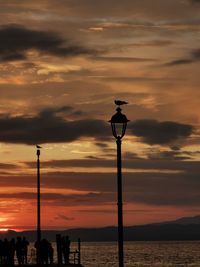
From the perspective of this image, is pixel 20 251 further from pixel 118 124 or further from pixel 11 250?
pixel 118 124

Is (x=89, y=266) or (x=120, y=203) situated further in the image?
(x=89, y=266)

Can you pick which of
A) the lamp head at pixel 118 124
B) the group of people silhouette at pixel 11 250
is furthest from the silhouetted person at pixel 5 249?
the lamp head at pixel 118 124

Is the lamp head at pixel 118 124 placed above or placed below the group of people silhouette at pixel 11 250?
above

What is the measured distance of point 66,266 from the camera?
200 ft

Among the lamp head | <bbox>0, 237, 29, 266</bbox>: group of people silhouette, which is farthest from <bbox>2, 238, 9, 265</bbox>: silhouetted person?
the lamp head

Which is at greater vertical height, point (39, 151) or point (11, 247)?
point (39, 151)

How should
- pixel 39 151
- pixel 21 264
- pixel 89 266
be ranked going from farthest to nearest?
pixel 89 266
pixel 21 264
pixel 39 151

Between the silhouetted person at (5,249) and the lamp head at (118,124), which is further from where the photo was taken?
the silhouetted person at (5,249)

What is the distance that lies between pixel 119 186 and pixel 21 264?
118 ft

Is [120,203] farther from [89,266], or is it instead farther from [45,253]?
[89,266]

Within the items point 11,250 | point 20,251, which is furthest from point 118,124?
point 20,251

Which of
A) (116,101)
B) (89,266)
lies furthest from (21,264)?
(89,266)

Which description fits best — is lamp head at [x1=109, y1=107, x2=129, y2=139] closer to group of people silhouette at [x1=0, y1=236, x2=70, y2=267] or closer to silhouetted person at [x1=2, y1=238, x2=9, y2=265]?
group of people silhouette at [x1=0, y1=236, x2=70, y2=267]

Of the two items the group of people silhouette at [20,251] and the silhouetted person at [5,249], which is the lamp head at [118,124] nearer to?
the group of people silhouette at [20,251]
